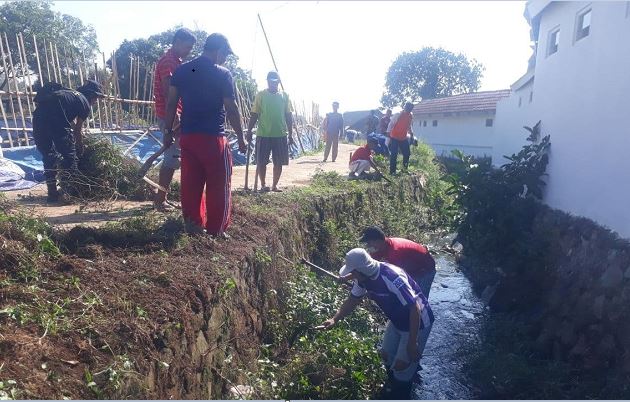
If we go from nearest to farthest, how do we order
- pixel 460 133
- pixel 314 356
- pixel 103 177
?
pixel 314 356 < pixel 103 177 < pixel 460 133

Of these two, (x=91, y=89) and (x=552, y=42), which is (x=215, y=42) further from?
(x=552, y=42)

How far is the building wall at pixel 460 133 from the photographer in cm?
2278

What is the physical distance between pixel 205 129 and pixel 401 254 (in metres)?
2.57

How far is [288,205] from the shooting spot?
7684 mm

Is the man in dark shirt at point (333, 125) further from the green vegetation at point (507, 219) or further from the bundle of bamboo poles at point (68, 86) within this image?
the green vegetation at point (507, 219)

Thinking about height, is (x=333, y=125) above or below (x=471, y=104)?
below

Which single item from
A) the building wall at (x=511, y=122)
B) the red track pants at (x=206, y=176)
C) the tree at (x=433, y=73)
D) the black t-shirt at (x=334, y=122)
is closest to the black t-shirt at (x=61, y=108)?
the red track pants at (x=206, y=176)

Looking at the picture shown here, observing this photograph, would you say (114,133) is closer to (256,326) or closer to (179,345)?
(256,326)

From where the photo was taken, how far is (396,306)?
488cm

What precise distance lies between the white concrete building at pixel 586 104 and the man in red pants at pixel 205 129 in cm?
450

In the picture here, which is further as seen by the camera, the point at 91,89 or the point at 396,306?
the point at 91,89

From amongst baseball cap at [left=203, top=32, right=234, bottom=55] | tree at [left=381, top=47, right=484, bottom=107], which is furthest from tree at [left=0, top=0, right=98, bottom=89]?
tree at [left=381, top=47, right=484, bottom=107]

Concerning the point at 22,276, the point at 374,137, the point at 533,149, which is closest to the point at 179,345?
the point at 22,276

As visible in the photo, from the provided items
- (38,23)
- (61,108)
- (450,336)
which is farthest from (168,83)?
(38,23)
